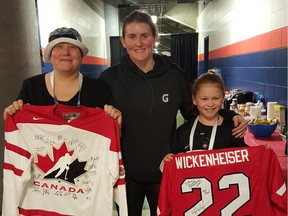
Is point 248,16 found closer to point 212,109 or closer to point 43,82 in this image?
point 212,109

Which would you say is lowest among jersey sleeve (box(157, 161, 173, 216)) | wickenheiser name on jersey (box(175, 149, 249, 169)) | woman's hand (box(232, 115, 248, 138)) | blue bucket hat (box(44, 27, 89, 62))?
jersey sleeve (box(157, 161, 173, 216))

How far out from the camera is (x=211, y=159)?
1578 millimetres

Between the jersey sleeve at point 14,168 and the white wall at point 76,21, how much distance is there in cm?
325

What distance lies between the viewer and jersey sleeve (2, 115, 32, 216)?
62.4 inches

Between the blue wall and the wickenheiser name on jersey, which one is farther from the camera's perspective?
the blue wall

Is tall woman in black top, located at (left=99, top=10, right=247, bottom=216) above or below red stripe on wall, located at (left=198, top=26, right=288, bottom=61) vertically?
below

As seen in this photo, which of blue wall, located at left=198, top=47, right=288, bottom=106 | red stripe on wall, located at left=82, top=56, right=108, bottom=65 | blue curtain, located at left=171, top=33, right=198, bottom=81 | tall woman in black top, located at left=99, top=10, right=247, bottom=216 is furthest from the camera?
blue curtain, located at left=171, top=33, right=198, bottom=81

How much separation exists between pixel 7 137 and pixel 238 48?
4.55 meters

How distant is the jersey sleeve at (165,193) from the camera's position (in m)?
1.56

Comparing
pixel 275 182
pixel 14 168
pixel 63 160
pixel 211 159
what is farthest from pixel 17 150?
pixel 275 182

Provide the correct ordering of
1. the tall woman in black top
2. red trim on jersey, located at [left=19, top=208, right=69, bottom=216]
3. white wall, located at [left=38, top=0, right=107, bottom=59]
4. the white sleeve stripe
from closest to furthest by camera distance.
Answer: the white sleeve stripe → red trim on jersey, located at [left=19, top=208, right=69, bottom=216] → the tall woman in black top → white wall, located at [left=38, top=0, right=107, bottom=59]

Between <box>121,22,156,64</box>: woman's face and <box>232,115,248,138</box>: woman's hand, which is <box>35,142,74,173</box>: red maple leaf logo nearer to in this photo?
<box>121,22,156,64</box>: woman's face

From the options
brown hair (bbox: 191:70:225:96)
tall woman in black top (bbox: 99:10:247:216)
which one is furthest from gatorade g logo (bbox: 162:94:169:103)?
brown hair (bbox: 191:70:225:96)

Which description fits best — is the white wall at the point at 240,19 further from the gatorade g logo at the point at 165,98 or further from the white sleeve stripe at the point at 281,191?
the white sleeve stripe at the point at 281,191
